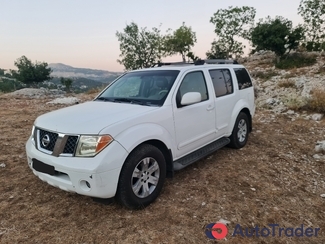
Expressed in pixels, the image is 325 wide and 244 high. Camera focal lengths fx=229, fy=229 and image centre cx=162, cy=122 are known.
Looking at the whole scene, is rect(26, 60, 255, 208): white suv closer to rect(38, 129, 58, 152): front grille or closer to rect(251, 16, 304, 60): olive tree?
rect(38, 129, 58, 152): front grille

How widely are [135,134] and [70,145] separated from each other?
68 cm

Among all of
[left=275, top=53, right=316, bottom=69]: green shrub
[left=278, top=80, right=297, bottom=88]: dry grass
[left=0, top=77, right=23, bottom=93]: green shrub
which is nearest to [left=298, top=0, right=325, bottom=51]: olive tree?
[left=275, top=53, right=316, bottom=69]: green shrub

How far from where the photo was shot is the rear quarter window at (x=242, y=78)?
4555 millimetres

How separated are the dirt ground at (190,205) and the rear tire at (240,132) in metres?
0.22

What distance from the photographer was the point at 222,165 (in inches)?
154

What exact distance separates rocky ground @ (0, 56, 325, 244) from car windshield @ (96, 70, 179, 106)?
4.17ft

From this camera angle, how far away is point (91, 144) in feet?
7.59

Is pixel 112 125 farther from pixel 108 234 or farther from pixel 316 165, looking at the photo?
pixel 316 165

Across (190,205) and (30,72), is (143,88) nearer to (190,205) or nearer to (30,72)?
(190,205)

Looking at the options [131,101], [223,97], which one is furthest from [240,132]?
[131,101]

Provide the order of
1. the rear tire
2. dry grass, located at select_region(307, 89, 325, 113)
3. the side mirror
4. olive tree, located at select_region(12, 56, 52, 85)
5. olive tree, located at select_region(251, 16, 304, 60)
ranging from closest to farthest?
the side mirror
the rear tire
dry grass, located at select_region(307, 89, 325, 113)
olive tree, located at select_region(251, 16, 304, 60)
olive tree, located at select_region(12, 56, 52, 85)

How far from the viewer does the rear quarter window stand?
179 inches

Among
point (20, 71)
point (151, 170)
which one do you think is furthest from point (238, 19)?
point (151, 170)

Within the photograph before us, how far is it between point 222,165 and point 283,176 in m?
0.93
